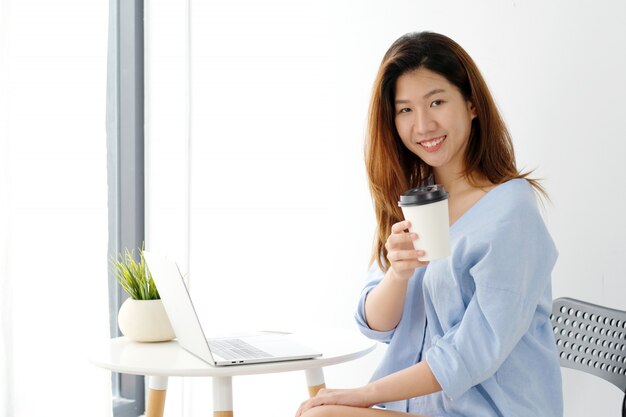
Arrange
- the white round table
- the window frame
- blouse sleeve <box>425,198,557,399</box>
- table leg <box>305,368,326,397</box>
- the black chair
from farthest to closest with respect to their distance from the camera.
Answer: the window frame < table leg <box>305,368,326,397</box> < the black chair < the white round table < blouse sleeve <box>425,198,557,399</box>

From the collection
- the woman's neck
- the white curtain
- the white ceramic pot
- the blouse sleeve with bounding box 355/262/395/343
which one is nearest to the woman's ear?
the woman's neck

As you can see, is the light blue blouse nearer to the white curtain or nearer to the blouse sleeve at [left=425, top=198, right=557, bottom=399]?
the blouse sleeve at [left=425, top=198, right=557, bottom=399]

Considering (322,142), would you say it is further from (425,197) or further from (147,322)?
(425,197)

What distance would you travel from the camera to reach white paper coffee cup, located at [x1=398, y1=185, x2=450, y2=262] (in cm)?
114

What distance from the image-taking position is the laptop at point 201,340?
4.49ft

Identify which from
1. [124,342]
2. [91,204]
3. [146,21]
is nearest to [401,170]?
[124,342]

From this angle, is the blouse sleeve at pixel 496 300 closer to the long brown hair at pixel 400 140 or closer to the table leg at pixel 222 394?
the long brown hair at pixel 400 140

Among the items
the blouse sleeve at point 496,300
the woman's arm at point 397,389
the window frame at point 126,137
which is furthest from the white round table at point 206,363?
the window frame at point 126,137

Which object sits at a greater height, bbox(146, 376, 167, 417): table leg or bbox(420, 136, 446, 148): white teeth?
bbox(420, 136, 446, 148): white teeth

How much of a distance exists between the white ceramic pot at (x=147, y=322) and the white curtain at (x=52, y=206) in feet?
0.37

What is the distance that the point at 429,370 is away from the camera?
1.27 metres

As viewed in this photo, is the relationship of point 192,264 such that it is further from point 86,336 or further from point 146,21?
point 146,21

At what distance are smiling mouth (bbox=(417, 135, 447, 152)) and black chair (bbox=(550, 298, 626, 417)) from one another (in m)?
0.44

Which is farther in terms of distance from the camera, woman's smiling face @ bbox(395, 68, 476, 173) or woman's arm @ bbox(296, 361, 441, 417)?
woman's smiling face @ bbox(395, 68, 476, 173)
